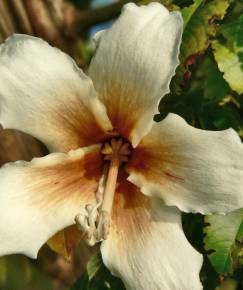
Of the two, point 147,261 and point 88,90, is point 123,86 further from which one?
point 147,261

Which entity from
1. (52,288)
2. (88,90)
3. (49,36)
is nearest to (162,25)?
(88,90)

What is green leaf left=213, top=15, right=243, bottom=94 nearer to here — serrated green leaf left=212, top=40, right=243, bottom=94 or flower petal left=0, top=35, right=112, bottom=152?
serrated green leaf left=212, top=40, right=243, bottom=94

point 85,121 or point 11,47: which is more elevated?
point 11,47

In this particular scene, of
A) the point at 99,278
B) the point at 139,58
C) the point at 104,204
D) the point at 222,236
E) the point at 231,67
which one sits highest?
the point at 139,58

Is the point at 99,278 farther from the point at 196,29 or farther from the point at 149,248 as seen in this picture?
the point at 196,29

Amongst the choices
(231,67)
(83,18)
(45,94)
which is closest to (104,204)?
(45,94)

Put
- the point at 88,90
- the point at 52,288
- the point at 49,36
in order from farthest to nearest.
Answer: the point at 52,288, the point at 49,36, the point at 88,90
